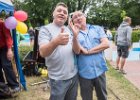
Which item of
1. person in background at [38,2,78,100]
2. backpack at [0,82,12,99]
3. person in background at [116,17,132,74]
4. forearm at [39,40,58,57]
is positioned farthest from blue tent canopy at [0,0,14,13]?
person in background at [116,17,132,74]

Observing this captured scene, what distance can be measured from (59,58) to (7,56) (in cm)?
293

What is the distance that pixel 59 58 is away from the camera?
3865 mm

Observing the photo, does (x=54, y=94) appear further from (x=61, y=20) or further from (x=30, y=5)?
(x=30, y=5)

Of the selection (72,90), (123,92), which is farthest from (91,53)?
(123,92)

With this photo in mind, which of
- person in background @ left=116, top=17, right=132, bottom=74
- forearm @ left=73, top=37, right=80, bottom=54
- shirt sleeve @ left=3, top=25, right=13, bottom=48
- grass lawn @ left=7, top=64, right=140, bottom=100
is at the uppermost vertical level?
forearm @ left=73, top=37, right=80, bottom=54

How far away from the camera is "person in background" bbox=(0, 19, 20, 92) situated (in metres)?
6.54

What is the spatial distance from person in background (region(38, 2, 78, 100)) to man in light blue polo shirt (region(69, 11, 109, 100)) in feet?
1.28

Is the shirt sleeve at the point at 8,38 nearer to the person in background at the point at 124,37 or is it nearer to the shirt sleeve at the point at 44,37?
the shirt sleeve at the point at 44,37

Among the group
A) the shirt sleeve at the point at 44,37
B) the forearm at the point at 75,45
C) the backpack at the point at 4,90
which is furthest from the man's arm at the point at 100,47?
the backpack at the point at 4,90

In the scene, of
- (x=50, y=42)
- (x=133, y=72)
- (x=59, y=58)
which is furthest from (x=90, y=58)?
(x=133, y=72)

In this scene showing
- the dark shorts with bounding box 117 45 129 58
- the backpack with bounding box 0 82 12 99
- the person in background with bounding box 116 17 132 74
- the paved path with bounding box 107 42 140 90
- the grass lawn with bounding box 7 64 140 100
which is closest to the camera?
the backpack with bounding box 0 82 12 99

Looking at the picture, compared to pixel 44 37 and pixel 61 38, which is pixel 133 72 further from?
pixel 61 38

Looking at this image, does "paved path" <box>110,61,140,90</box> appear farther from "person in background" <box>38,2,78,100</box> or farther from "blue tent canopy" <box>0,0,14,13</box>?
"person in background" <box>38,2,78,100</box>

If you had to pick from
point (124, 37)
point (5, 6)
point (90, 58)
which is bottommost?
point (124, 37)
